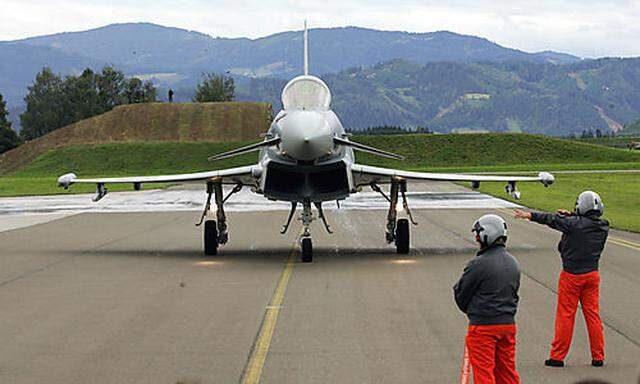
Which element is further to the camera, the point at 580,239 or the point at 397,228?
the point at 397,228

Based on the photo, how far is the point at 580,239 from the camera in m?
10.4

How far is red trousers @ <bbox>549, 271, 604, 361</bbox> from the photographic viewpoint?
1005 cm

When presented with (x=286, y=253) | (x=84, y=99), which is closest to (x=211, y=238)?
(x=286, y=253)

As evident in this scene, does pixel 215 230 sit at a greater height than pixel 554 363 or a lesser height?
lesser

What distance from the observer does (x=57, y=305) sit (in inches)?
581

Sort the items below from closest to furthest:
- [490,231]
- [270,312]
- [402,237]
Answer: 1. [490,231]
2. [270,312]
3. [402,237]

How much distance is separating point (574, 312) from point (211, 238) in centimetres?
1290

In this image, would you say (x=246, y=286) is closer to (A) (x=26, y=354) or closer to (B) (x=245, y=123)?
(A) (x=26, y=354)

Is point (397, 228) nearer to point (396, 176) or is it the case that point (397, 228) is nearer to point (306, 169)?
point (396, 176)

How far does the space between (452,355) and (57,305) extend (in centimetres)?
690

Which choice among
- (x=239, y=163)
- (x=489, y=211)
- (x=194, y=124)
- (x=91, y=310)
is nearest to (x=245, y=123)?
(x=194, y=124)

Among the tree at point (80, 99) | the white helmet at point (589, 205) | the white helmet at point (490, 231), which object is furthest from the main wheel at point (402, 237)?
the tree at point (80, 99)

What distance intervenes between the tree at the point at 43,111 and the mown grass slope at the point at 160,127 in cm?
5787

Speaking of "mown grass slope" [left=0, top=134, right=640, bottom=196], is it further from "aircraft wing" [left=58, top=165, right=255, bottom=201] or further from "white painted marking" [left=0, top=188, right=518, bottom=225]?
"aircraft wing" [left=58, top=165, right=255, bottom=201]
